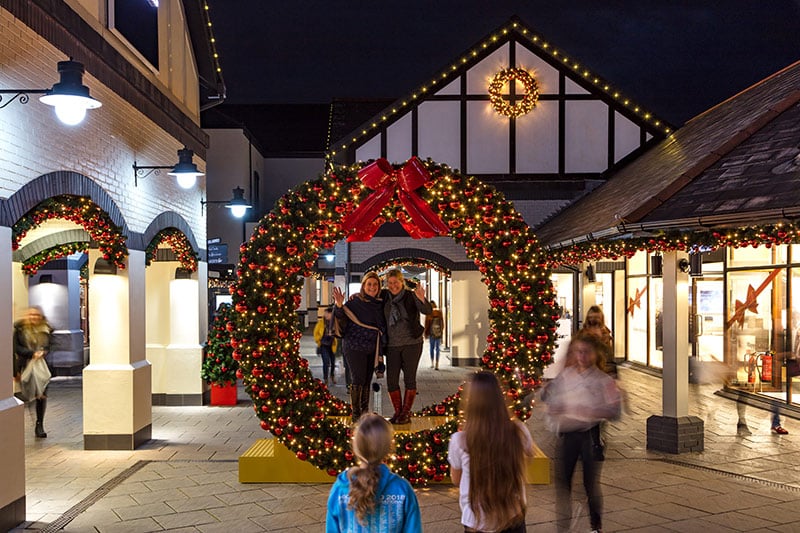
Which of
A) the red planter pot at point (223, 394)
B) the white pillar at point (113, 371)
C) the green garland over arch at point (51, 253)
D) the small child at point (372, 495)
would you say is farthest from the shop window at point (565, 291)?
the small child at point (372, 495)

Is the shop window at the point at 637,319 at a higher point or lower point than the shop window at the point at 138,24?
lower

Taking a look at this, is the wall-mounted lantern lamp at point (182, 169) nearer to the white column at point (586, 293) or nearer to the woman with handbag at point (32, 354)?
the woman with handbag at point (32, 354)

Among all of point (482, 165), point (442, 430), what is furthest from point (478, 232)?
point (482, 165)

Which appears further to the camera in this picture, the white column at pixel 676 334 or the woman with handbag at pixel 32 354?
the woman with handbag at pixel 32 354

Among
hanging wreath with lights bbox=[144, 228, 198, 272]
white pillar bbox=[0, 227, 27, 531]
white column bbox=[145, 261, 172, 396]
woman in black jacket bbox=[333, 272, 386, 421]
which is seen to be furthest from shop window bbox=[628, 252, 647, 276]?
white pillar bbox=[0, 227, 27, 531]

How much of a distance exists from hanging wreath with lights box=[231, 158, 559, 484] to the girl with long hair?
3799 millimetres

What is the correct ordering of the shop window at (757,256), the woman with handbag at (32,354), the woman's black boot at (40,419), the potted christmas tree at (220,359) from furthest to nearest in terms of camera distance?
the potted christmas tree at (220,359), the shop window at (757,256), the woman's black boot at (40,419), the woman with handbag at (32,354)

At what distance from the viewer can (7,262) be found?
6500mm

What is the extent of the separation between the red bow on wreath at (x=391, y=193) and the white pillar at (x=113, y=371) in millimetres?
3826

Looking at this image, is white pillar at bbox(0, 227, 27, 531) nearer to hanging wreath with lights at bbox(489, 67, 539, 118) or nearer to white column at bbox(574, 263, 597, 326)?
hanging wreath with lights at bbox(489, 67, 539, 118)

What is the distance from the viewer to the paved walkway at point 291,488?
6.71 m

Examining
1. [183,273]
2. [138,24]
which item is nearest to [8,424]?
[138,24]

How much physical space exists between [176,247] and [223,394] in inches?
109

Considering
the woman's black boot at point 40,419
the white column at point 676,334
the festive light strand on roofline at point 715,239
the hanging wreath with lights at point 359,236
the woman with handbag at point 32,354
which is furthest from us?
the woman's black boot at point 40,419
